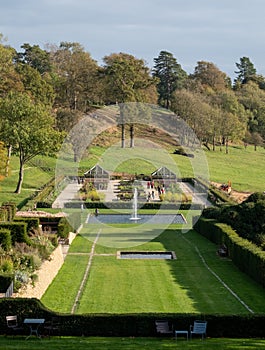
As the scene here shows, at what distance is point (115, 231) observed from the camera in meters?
32.9

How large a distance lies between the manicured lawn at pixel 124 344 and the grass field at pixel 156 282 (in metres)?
3.33

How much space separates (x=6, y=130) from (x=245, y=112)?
58941 millimetres

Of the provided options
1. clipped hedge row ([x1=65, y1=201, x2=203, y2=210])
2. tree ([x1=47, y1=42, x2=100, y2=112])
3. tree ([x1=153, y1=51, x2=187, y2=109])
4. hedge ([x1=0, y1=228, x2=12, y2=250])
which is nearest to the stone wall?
hedge ([x1=0, y1=228, x2=12, y2=250])

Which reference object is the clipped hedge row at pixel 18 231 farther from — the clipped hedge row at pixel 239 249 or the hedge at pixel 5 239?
the clipped hedge row at pixel 239 249

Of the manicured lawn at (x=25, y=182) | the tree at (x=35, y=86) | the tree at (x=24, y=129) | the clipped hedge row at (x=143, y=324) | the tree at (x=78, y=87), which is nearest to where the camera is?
the clipped hedge row at (x=143, y=324)

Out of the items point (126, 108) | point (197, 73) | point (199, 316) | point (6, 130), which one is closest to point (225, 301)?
point (199, 316)

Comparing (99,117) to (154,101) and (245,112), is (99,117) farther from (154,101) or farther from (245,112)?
(245,112)

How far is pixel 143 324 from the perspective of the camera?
568 inches

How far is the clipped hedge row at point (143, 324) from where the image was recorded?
14367 millimetres

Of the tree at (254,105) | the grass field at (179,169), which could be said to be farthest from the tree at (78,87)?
the tree at (254,105)

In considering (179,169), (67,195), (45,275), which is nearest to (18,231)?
(45,275)

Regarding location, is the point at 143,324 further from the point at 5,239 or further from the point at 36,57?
the point at 36,57

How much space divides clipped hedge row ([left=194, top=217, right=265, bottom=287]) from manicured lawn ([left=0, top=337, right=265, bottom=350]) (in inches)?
288

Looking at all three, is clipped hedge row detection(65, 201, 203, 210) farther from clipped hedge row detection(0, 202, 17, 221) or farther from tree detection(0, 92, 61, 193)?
clipped hedge row detection(0, 202, 17, 221)
